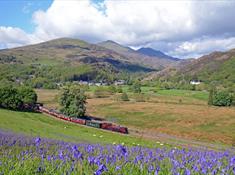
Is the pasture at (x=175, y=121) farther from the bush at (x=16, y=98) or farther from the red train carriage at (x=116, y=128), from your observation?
the bush at (x=16, y=98)

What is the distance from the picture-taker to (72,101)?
3792 inches

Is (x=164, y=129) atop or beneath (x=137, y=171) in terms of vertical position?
beneath

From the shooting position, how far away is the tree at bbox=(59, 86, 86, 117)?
94688 millimetres

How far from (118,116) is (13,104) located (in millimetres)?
38787

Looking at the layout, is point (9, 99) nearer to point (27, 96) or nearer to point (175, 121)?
point (27, 96)

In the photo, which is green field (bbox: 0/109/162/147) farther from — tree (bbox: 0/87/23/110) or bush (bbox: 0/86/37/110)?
bush (bbox: 0/86/37/110)

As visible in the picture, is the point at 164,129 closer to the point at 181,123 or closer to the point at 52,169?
the point at 181,123

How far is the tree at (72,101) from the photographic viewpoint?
9469 centimetres

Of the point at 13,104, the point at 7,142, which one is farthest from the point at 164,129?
the point at 7,142

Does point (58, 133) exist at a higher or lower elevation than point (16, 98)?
higher

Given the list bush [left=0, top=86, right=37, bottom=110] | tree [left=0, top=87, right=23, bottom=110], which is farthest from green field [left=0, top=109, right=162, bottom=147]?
bush [left=0, top=86, right=37, bottom=110]

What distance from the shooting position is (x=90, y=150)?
313 inches

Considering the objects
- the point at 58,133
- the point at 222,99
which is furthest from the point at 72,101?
the point at 222,99

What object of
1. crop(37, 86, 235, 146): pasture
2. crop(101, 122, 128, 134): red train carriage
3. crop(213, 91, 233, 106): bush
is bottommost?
crop(37, 86, 235, 146): pasture
